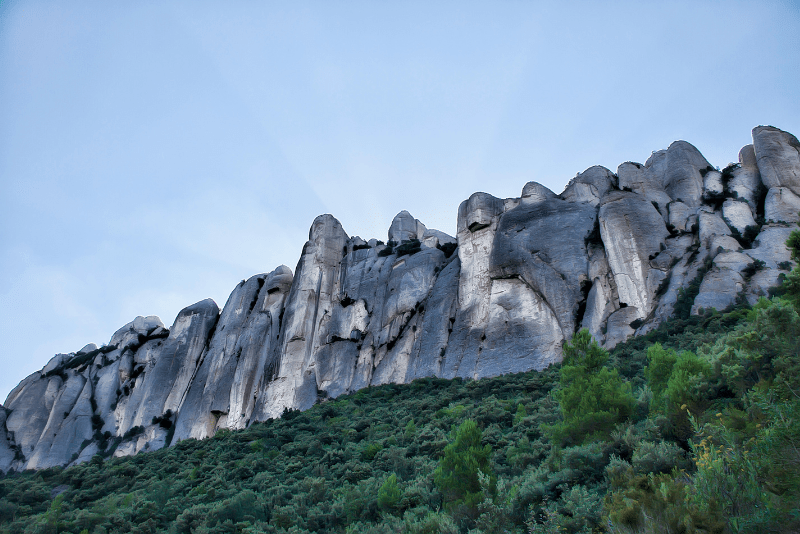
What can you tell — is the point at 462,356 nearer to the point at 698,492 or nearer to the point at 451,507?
the point at 451,507

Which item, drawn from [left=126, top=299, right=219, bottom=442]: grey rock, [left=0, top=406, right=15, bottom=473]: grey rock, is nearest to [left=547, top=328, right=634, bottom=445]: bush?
[left=126, top=299, right=219, bottom=442]: grey rock

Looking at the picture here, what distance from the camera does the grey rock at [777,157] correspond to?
38812 mm

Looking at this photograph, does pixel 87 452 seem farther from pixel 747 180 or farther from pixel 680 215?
pixel 747 180

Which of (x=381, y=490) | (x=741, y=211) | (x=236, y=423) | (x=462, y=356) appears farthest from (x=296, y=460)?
(x=741, y=211)

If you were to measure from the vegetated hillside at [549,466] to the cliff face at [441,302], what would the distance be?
7097mm

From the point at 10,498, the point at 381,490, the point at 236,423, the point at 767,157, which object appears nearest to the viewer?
the point at 381,490

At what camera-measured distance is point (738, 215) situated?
120ft

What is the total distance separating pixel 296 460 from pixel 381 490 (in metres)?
9.70

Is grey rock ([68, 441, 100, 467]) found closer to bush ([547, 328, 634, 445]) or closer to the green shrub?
the green shrub

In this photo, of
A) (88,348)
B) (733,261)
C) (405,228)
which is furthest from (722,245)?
(88,348)

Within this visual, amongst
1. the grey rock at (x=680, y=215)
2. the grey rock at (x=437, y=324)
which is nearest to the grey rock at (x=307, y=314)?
the grey rock at (x=437, y=324)

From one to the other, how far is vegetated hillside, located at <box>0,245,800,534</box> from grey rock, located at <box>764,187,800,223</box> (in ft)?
40.5

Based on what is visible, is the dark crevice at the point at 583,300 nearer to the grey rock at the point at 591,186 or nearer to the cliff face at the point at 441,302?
the cliff face at the point at 441,302

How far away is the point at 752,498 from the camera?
868cm
